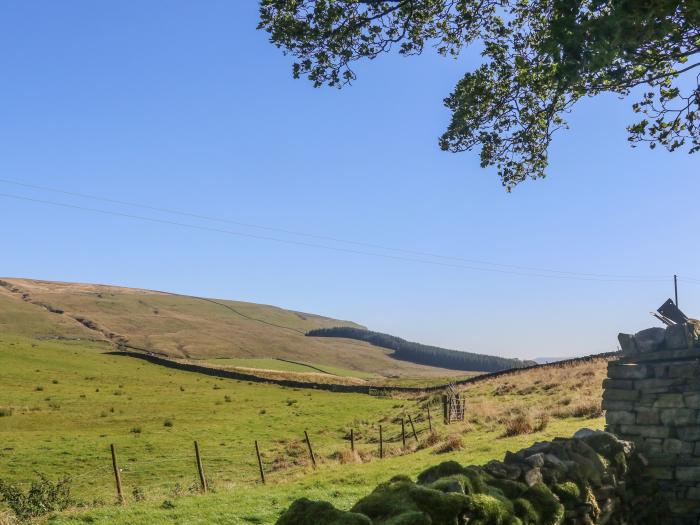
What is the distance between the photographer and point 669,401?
10.9m

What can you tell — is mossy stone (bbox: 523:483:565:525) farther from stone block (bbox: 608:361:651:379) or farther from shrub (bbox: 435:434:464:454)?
shrub (bbox: 435:434:464:454)

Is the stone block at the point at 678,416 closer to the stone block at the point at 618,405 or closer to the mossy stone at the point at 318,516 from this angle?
the stone block at the point at 618,405

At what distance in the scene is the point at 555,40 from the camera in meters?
8.19

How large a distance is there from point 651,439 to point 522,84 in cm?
792

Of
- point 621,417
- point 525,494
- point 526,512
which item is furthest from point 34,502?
point 621,417

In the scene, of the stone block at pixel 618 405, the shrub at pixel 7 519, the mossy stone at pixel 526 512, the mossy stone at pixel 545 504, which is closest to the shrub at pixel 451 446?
the stone block at pixel 618 405

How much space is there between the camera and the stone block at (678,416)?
1070cm

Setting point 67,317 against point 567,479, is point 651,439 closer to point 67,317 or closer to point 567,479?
point 567,479

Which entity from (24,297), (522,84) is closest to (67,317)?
(24,297)


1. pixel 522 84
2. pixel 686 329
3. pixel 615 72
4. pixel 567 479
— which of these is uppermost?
pixel 522 84

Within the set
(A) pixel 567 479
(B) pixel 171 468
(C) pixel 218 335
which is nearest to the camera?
(A) pixel 567 479

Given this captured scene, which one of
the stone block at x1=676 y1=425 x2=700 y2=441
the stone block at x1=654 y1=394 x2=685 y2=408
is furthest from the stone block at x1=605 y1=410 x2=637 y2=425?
the stone block at x1=676 y1=425 x2=700 y2=441

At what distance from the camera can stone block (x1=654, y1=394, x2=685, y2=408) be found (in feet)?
35.3

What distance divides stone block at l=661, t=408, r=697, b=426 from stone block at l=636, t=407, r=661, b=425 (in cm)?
10
